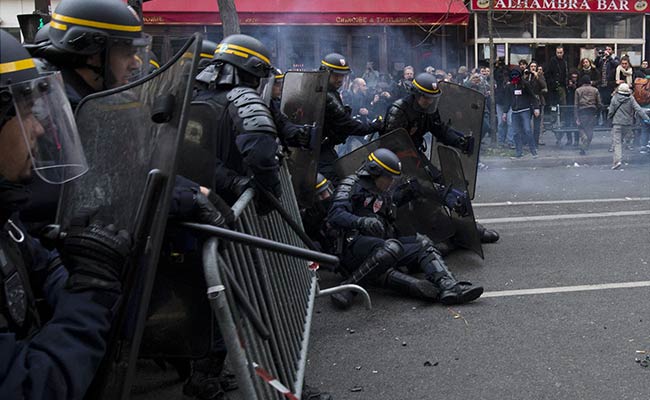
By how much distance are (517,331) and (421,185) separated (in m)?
1.89

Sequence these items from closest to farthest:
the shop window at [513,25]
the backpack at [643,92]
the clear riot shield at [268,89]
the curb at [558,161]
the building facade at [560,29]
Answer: the clear riot shield at [268,89] < the curb at [558,161] < the backpack at [643,92] < the building facade at [560,29] < the shop window at [513,25]

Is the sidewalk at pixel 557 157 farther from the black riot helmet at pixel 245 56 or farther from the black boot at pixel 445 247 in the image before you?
the black riot helmet at pixel 245 56

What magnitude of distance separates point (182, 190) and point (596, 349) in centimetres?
280

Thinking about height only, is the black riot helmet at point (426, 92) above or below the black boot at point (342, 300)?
above

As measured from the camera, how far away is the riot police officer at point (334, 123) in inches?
252

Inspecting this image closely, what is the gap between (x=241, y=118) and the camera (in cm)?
400

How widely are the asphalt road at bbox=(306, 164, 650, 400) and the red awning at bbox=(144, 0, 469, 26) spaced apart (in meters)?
11.6

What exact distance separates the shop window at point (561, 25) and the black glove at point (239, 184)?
704 inches

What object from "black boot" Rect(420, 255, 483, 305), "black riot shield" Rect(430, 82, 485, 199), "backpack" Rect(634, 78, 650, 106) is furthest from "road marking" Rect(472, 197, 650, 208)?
"backpack" Rect(634, 78, 650, 106)

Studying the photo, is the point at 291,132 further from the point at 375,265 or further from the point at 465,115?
the point at 465,115

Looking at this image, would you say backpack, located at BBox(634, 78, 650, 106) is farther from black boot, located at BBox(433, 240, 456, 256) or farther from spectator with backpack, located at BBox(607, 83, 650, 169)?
black boot, located at BBox(433, 240, 456, 256)

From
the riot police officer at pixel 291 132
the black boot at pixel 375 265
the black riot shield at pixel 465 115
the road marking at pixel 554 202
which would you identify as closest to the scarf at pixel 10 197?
the riot police officer at pixel 291 132

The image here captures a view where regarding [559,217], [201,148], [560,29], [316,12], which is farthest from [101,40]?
[560,29]

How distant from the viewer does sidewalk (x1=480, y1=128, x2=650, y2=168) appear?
1330cm
